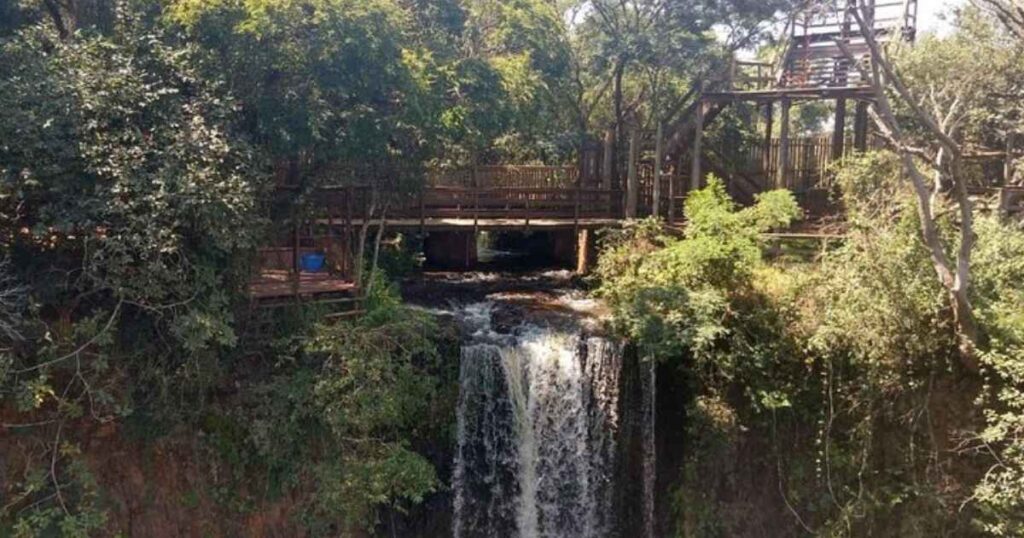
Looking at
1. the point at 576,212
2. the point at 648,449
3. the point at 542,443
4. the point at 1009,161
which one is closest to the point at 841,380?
the point at 648,449

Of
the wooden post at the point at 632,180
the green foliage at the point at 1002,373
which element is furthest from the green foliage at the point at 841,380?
the wooden post at the point at 632,180

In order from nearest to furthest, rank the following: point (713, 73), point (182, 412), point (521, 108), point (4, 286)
A: 1. point (4, 286)
2. point (182, 412)
3. point (521, 108)
4. point (713, 73)

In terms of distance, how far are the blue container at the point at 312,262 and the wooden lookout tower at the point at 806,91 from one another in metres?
7.92

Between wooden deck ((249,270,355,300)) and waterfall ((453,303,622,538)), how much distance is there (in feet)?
7.64

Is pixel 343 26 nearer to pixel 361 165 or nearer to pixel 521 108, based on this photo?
pixel 361 165

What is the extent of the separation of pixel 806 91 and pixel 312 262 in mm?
10278

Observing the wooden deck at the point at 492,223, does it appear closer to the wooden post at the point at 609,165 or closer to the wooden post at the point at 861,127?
the wooden post at the point at 609,165

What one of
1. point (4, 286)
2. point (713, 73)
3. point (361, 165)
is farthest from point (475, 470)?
point (713, 73)

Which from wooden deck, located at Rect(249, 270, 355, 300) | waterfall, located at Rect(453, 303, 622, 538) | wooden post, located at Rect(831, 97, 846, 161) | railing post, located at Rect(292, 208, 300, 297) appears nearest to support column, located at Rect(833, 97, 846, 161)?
wooden post, located at Rect(831, 97, 846, 161)

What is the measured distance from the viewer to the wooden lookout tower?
15.3 metres

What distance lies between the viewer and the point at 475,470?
1162cm

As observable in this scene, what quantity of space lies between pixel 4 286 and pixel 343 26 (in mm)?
5357

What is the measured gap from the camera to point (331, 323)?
1120 cm

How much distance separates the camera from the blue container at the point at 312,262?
13154mm
